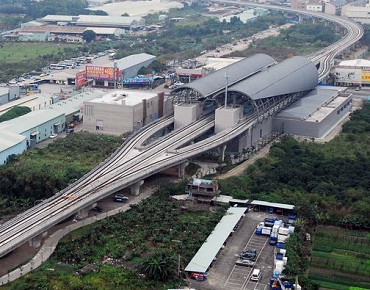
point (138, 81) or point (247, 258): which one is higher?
point (138, 81)

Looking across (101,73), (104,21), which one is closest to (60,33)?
(104,21)

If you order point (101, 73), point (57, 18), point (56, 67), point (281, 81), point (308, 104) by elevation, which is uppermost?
point (281, 81)

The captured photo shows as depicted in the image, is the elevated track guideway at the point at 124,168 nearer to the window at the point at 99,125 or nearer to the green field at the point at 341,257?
the window at the point at 99,125

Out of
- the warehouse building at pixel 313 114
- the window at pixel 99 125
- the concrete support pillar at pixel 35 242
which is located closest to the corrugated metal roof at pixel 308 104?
the warehouse building at pixel 313 114

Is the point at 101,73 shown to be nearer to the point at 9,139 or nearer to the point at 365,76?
the point at 9,139

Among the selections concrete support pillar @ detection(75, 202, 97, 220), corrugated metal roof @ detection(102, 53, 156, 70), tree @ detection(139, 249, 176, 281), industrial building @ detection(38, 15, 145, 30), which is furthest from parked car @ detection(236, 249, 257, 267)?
industrial building @ detection(38, 15, 145, 30)

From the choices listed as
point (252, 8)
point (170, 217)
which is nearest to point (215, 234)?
point (170, 217)
